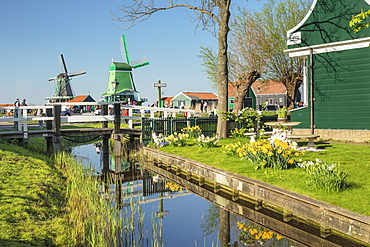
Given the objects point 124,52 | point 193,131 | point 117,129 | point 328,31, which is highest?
point 124,52

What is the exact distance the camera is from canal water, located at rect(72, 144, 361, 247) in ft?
21.2

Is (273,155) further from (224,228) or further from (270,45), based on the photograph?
(270,45)

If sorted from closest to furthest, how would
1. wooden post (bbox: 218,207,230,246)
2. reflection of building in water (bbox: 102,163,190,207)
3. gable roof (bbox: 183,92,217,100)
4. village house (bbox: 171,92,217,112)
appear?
1. wooden post (bbox: 218,207,230,246)
2. reflection of building in water (bbox: 102,163,190,207)
3. village house (bbox: 171,92,217,112)
4. gable roof (bbox: 183,92,217,100)

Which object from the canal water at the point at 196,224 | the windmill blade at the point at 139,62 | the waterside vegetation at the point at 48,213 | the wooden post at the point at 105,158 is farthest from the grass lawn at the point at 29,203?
the windmill blade at the point at 139,62

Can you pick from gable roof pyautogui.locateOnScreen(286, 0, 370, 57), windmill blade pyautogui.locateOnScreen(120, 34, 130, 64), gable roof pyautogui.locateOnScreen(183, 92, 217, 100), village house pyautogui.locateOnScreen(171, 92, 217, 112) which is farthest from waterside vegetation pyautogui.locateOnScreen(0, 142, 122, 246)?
gable roof pyautogui.locateOnScreen(183, 92, 217, 100)

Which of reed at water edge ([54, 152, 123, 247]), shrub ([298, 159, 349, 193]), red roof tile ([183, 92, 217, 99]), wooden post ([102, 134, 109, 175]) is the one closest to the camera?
reed at water edge ([54, 152, 123, 247])

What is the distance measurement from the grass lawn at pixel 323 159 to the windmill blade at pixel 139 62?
1910 inches

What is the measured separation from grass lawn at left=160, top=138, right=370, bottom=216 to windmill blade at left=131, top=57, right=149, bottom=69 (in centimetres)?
4852

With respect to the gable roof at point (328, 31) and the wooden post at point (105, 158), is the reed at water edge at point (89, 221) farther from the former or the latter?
the gable roof at point (328, 31)

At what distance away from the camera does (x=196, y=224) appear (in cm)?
776

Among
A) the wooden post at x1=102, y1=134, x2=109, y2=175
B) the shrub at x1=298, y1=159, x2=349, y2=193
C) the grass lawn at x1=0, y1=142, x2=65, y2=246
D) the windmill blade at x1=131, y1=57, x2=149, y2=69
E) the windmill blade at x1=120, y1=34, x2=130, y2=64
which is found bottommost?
the wooden post at x1=102, y1=134, x2=109, y2=175

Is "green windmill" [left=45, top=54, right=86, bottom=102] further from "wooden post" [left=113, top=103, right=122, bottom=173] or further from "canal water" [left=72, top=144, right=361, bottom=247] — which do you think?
"canal water" [left=72, top=144, right=361, bottom=247]

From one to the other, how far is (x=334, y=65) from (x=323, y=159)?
756 centimetres

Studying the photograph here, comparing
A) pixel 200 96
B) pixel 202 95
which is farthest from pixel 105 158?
pixel 202 95
